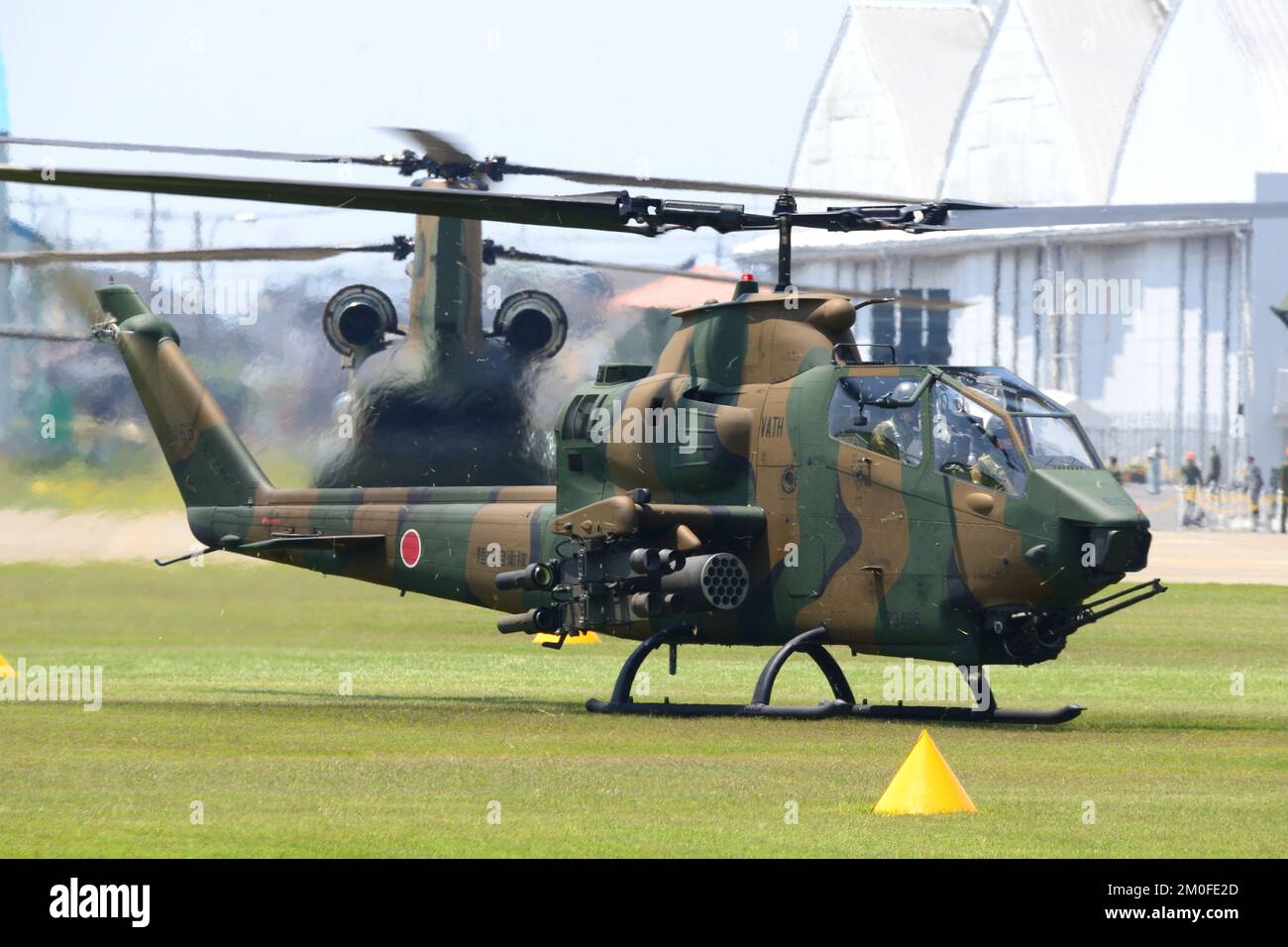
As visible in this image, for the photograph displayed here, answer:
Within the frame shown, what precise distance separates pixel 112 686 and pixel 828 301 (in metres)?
8.55

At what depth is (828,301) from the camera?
1888 centimetres

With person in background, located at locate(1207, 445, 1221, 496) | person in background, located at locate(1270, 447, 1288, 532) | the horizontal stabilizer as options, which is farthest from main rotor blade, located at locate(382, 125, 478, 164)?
person in background, located at locate(1207, 445, 1221, 496)

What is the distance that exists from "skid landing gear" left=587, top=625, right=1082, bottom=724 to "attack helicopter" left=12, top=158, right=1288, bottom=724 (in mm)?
25

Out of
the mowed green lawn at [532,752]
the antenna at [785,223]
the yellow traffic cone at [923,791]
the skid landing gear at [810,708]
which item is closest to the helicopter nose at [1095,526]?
the mowed green lawn at [532,752]

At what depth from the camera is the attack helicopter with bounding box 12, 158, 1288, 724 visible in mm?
17219

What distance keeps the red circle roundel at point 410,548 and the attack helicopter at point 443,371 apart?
5.30 meters

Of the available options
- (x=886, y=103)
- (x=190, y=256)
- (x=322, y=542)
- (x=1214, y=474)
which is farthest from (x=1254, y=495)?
(x=322, y=542)

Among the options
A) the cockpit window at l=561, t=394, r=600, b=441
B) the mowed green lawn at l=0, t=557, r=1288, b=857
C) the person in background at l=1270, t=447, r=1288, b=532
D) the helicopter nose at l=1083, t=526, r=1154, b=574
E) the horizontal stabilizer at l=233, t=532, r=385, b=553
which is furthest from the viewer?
the person in background at l=1270, t=447, r=1288, b=532

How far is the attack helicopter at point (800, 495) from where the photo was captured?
17.2m

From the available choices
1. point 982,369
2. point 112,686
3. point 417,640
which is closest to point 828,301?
point 982,369

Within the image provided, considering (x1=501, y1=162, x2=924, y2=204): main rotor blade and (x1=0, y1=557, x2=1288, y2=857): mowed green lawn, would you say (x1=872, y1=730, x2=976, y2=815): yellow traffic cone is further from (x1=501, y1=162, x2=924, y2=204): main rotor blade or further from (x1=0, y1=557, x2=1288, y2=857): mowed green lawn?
(x1=501, y1=162, x2=924, y2=204): main rotor blade

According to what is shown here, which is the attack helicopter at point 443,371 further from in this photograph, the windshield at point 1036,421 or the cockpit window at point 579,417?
the windshield at point 1036,421

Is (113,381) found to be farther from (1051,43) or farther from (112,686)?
(1051,43)

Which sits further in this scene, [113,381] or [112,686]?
[113,381]
